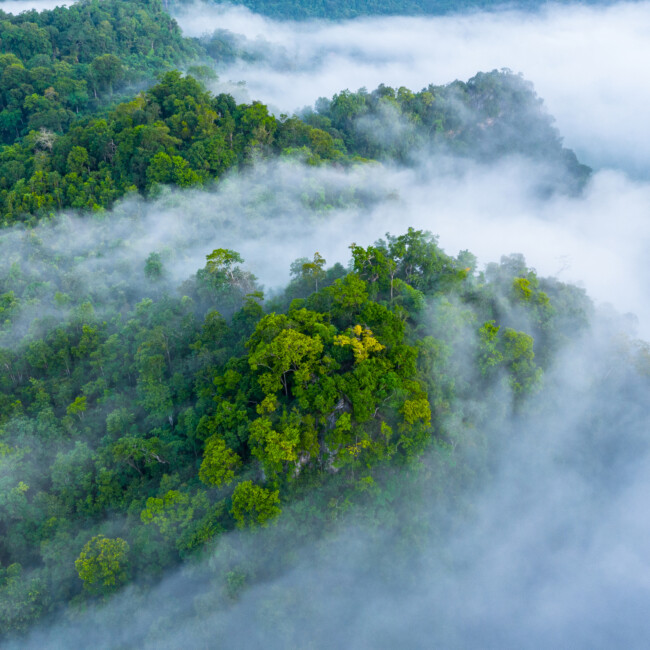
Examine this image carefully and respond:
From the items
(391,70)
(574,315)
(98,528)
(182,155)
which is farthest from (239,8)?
(98,528)

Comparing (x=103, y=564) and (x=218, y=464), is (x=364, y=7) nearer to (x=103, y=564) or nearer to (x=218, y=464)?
(x=218, y=464)

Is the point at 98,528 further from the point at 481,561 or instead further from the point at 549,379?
the point at 549,379

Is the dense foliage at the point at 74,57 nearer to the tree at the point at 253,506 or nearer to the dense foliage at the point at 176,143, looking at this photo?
the dense foliage at the point at 176,143

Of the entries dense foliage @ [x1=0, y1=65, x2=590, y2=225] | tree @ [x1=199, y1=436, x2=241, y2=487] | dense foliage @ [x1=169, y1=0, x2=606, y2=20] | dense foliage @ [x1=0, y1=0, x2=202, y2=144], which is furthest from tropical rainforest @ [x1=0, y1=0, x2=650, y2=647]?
dense foliage @ [x1=169, y1=0, x2=606, y2=20]

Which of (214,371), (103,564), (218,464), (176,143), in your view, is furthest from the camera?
(176,143)

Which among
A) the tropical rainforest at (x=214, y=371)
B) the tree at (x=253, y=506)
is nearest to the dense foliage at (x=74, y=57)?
the tropical rainforest at (x=214, y=371)

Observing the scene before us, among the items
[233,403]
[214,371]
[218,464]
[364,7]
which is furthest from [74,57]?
[364,7]
